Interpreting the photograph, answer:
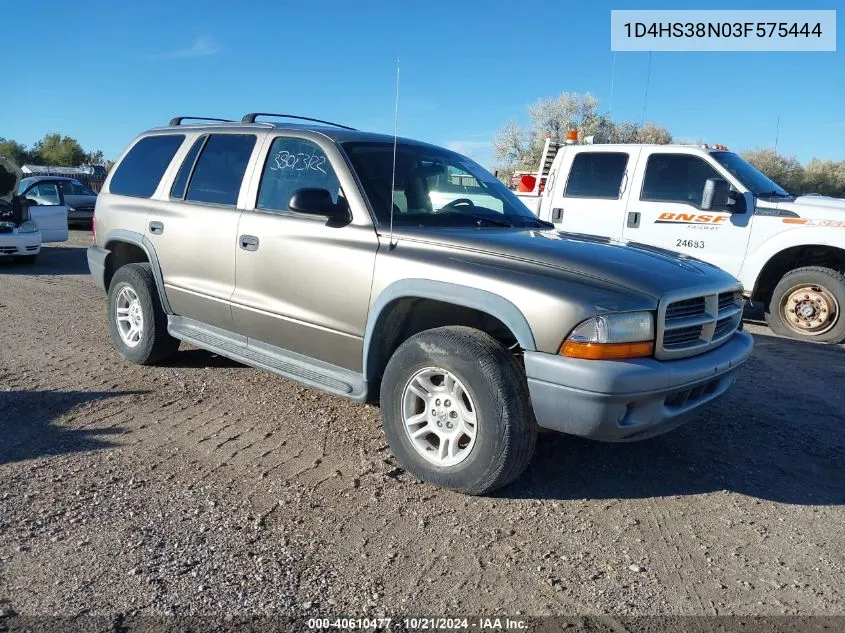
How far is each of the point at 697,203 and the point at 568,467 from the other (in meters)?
4.77

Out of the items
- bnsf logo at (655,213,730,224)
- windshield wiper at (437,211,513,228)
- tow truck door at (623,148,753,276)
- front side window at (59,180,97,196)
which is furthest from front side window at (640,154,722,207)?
front side window at (59,180,97,196)

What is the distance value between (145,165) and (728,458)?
475cm

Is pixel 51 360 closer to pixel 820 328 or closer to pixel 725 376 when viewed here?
pixel 725 376

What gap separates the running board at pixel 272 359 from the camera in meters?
4.09

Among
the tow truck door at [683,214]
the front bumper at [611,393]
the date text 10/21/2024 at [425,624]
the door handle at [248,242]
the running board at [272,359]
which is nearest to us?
the date text 10/21/2024 at [425,624]

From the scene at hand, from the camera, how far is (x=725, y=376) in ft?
12.6

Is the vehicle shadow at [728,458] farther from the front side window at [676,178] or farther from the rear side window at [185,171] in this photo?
the rear side window at [185,171]

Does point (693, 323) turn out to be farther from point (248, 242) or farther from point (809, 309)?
point (809, 309)

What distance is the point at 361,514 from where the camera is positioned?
3.40 m

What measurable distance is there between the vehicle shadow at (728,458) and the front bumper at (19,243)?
34.7 ft

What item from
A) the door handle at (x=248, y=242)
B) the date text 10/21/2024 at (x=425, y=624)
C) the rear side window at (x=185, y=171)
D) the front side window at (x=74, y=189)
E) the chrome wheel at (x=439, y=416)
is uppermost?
the rear side window at (x=185, y=171)

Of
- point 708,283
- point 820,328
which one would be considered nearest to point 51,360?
point 708,283

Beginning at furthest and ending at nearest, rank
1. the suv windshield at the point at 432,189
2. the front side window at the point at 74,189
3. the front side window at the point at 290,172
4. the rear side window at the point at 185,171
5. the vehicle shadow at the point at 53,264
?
the front side window at the point at 74,189 → the vehicle shadow at the point at 53,264 → the rear side window at the point at 185,171 → the front side window at the point at 290,172 → the suv windshield at the point at 432,189

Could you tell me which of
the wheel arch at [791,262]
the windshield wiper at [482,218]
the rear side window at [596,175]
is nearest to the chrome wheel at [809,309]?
the wheel arch at [791,262]
